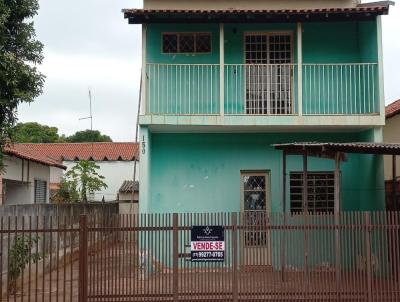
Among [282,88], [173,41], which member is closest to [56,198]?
[173,41]

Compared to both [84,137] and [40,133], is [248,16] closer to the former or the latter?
[40,133]

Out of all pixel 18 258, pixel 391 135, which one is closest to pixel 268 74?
pixel 391 135

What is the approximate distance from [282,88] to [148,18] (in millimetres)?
4018

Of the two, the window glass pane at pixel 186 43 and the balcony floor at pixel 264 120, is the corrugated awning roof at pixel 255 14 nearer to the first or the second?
the window glass pane at pixel 186 43

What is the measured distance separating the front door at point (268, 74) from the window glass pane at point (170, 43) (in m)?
1.96

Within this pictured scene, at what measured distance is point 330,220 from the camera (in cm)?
1041

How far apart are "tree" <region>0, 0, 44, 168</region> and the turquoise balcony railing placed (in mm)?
4024

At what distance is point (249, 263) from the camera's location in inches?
418

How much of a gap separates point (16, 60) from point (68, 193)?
559 inches

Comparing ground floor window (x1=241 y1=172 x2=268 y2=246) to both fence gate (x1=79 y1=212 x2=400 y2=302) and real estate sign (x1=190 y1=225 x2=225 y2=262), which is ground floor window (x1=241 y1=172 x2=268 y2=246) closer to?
fence gate (x1=79 y1=212 x2=400 y2=302)

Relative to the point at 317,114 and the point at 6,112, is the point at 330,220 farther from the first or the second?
the point at 6,112

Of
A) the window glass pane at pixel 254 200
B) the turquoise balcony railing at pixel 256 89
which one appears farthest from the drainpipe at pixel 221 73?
the window glass pane at pixel 254 200

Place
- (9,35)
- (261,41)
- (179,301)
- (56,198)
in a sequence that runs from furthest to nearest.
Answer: (56,198)
(261,41)
(9,35)
(179,301)

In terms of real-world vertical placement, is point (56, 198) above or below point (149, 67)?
below
